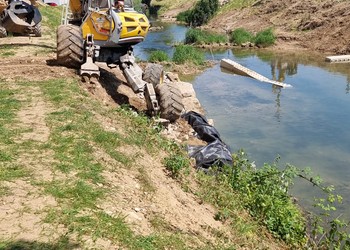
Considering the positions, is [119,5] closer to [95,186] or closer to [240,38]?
[95,186]

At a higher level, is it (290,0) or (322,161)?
(290,0)

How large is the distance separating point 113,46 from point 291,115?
6320 millimetres

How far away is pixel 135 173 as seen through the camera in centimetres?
558

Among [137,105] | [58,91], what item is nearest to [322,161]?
[137,105]

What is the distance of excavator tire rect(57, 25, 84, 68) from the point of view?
9.60 m

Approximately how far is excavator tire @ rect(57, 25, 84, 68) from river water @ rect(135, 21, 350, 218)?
4230 mm

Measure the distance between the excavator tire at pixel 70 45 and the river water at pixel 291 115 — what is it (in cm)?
423

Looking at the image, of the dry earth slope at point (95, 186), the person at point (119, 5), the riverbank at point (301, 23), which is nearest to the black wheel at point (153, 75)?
the person at point (119, 5)

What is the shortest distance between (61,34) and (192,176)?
5.05 metres

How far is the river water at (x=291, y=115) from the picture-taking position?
967 centimetres

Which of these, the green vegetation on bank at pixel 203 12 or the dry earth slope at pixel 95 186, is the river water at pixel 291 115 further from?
the green vegetation on bank at pixel 203 12

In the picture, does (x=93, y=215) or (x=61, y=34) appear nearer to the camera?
(x=93, y=215)

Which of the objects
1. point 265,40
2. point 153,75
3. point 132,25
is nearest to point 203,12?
point 265,40

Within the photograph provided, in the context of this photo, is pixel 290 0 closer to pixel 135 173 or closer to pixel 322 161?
pixel 322 161
